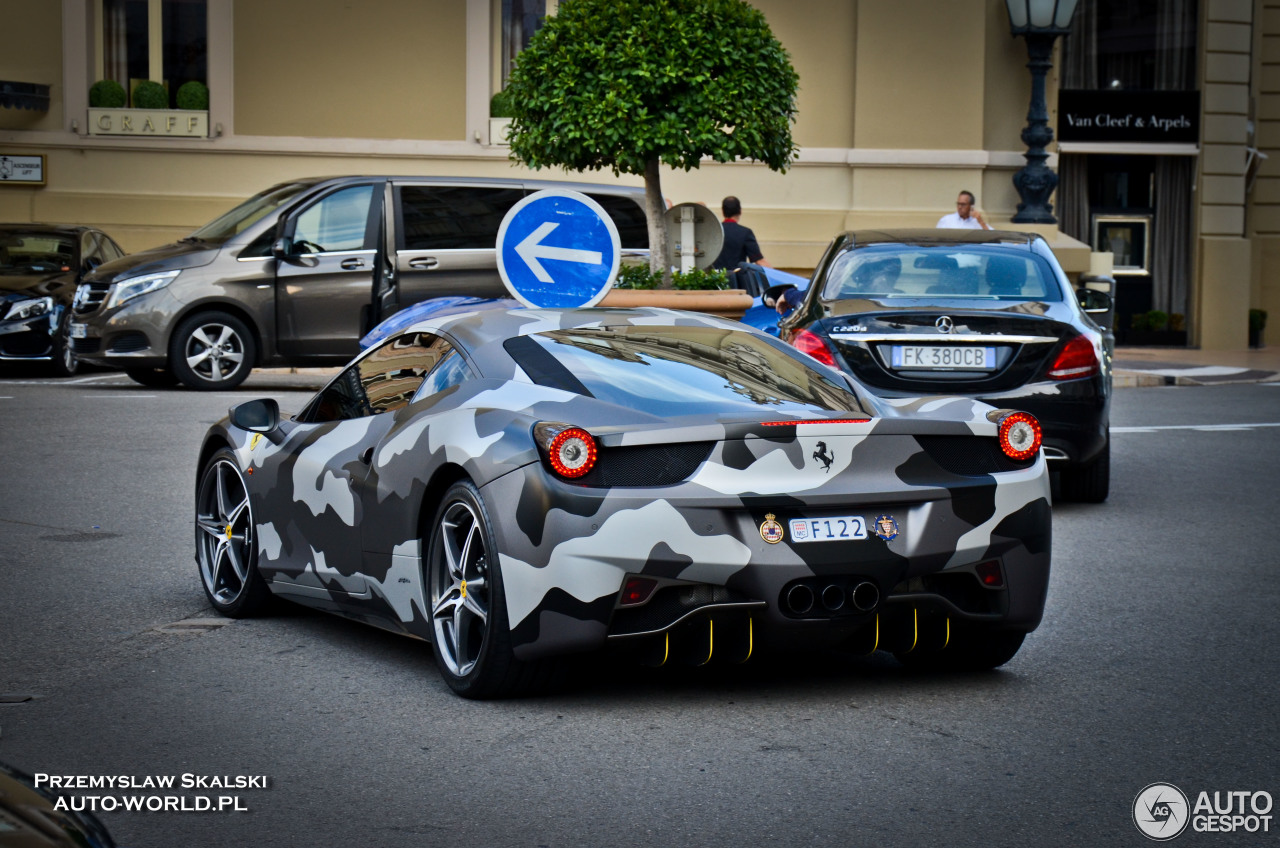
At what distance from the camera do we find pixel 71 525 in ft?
30.3

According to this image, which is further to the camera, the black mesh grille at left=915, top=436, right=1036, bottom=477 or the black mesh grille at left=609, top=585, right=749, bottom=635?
the black mesh grille at left=915, top=436, right=1036, bottom=477

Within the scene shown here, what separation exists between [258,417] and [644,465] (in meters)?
2.15

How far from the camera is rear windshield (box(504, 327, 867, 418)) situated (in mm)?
5625

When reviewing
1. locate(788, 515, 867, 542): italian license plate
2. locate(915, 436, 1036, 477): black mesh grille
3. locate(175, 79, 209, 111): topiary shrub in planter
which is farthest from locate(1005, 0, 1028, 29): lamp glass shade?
locate(788, 515, 867, 542): italian license plate

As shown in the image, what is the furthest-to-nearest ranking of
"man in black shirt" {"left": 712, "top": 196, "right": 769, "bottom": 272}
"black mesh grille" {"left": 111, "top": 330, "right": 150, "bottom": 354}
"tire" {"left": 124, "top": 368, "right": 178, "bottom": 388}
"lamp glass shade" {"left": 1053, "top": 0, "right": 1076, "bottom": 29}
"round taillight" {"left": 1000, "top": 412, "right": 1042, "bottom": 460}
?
1. "lamp glass shade" {"left": 1053, "top": 0, "right": 1076, "bottom": 29}
2. "man in black shirt" {"left": 712, "top": 196, "right": 769, "bottom": 272}
3. "tire" {"left": 124, "top": 368, "right": 178, "bottom": 388}
4. "black mesh grille" {"left": 111, "top": 330, "right": 150, "bottom": 354}
5. "round taillight" {"left": 1000, "top": 412, "right": 1042, "bottom": 460}

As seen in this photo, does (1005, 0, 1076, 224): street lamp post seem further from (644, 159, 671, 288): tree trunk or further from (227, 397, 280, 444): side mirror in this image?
(227, 397, 280, 444): side mirror

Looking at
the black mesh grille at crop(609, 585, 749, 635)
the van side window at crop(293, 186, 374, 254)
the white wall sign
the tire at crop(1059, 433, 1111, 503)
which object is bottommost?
the tire at crop(1059, 433, 1111, 503)

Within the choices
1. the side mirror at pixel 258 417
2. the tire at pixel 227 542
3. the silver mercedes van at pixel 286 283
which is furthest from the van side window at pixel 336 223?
the side mirror at pixel 258 417

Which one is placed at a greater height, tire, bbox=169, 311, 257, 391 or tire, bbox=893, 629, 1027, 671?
tire, bbox=169, 311, 257, 391

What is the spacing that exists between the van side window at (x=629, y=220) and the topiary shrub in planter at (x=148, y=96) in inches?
358

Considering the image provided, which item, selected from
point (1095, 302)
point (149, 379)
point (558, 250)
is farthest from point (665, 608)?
point (149, 379)
